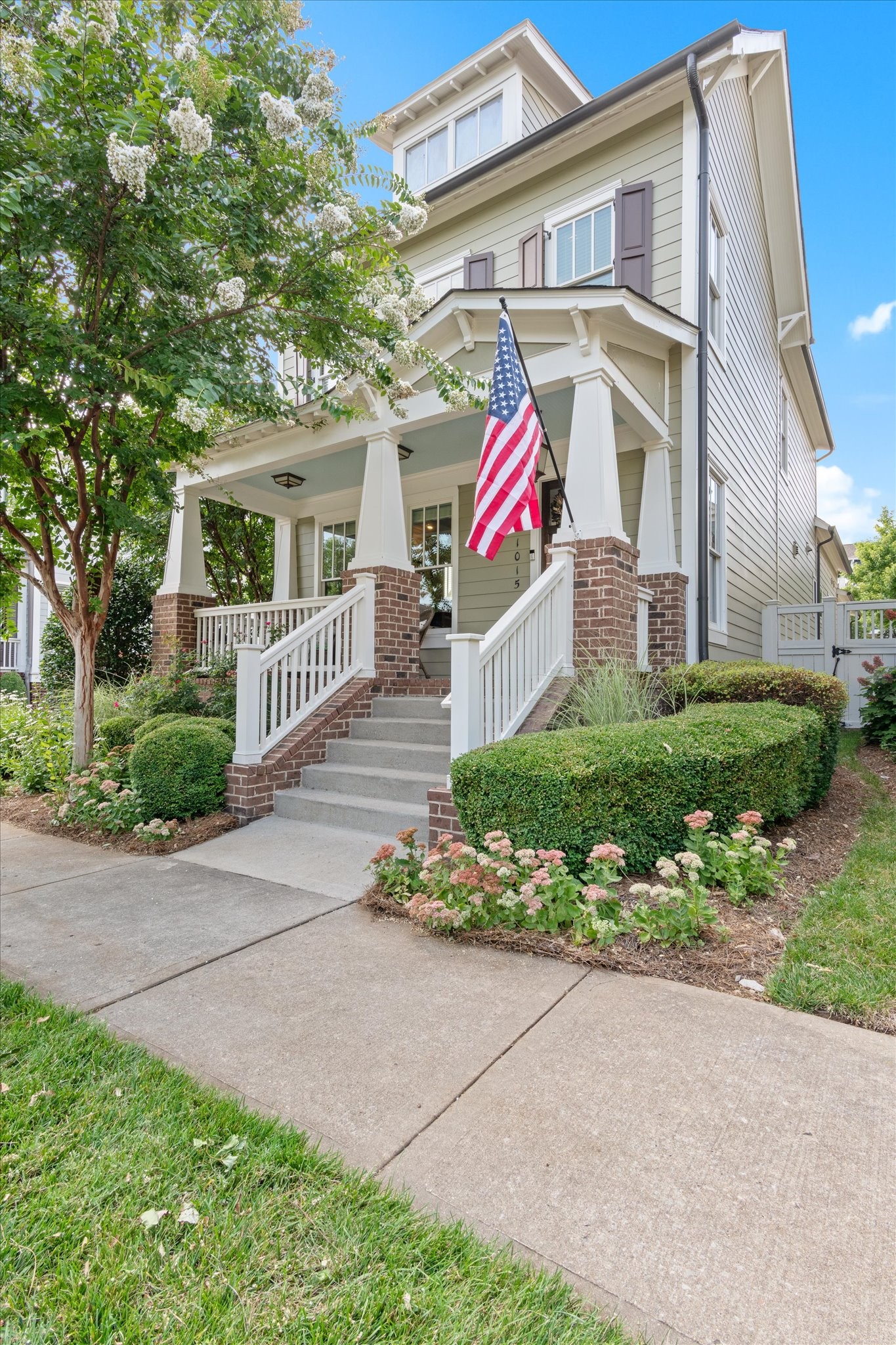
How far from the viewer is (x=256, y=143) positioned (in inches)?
178

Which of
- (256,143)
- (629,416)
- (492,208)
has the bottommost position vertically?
(629,416)

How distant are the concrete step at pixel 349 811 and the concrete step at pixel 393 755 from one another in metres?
0.34

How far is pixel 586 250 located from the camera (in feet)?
26.6

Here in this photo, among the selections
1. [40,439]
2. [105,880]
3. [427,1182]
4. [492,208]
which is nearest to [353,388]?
[40,439]

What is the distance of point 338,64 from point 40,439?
11.4ft

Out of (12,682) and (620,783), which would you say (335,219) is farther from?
(12,682)

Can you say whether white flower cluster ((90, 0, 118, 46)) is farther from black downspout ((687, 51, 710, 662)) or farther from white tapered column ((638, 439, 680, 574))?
Result: black downspout ((687, 51, 710, 662))

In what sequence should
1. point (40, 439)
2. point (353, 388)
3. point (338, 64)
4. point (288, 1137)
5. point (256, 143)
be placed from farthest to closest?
point (353, 388), point (40, 439), point (338, 64), point (256, 143), point (288, 1137)

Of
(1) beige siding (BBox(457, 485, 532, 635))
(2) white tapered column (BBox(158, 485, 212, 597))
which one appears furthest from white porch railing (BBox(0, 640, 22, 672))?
(1) beige siding (BBox(457, 485, 532, 635))

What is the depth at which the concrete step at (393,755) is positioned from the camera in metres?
5.55

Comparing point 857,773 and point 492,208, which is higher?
point 492,208

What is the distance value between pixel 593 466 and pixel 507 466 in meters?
1.02

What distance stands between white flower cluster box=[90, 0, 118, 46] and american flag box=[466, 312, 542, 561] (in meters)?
2.93

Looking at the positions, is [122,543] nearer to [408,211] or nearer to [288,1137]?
[408,211]
